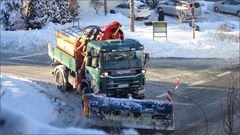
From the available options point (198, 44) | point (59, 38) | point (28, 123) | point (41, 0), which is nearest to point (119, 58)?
point (59, 38)

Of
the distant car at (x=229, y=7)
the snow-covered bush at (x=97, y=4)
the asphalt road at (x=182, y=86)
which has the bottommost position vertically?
the asphalt road at (x=182, y=86)

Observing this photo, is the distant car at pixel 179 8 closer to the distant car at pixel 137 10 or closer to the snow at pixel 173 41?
the distant car at pixel 137 10

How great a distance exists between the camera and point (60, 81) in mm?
19516

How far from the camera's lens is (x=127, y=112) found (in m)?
14.9

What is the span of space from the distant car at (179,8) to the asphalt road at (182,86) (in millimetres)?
11190

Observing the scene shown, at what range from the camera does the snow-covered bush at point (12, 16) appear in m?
32.8

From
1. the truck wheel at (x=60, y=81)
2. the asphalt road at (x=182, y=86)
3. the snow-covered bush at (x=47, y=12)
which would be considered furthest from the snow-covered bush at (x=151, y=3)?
the truck wheel at (x=60, y=81)

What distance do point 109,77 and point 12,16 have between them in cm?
1944

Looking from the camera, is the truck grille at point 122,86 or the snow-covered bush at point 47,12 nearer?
the truck grille at point 122,86

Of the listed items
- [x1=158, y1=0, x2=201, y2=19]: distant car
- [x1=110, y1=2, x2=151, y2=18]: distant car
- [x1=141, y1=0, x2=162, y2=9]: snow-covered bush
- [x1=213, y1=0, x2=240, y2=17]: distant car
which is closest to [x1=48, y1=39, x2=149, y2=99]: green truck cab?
[x1=158, y1=0, x2=201, y2=19]: distant car

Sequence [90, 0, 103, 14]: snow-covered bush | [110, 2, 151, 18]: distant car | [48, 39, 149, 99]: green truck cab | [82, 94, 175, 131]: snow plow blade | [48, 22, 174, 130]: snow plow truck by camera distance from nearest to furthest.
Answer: [82, 94, 175, 131]: snow plow blade
[48, 22, 174, 130]: snow plow truck
[48, 39, 149, 99]: green truck cab
[110, 2, 151, 18]: distant car
[90, 0, 103, 14]: snow-covered bush

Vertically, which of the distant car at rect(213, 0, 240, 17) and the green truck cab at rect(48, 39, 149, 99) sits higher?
the green truck cab at rect(48, 39, 149, 99)

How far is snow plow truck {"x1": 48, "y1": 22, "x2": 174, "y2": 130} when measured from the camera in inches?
587

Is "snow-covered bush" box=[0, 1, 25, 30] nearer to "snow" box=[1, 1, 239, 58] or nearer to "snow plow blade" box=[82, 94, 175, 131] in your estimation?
"snow" box=[1, 1, 239, 58]
